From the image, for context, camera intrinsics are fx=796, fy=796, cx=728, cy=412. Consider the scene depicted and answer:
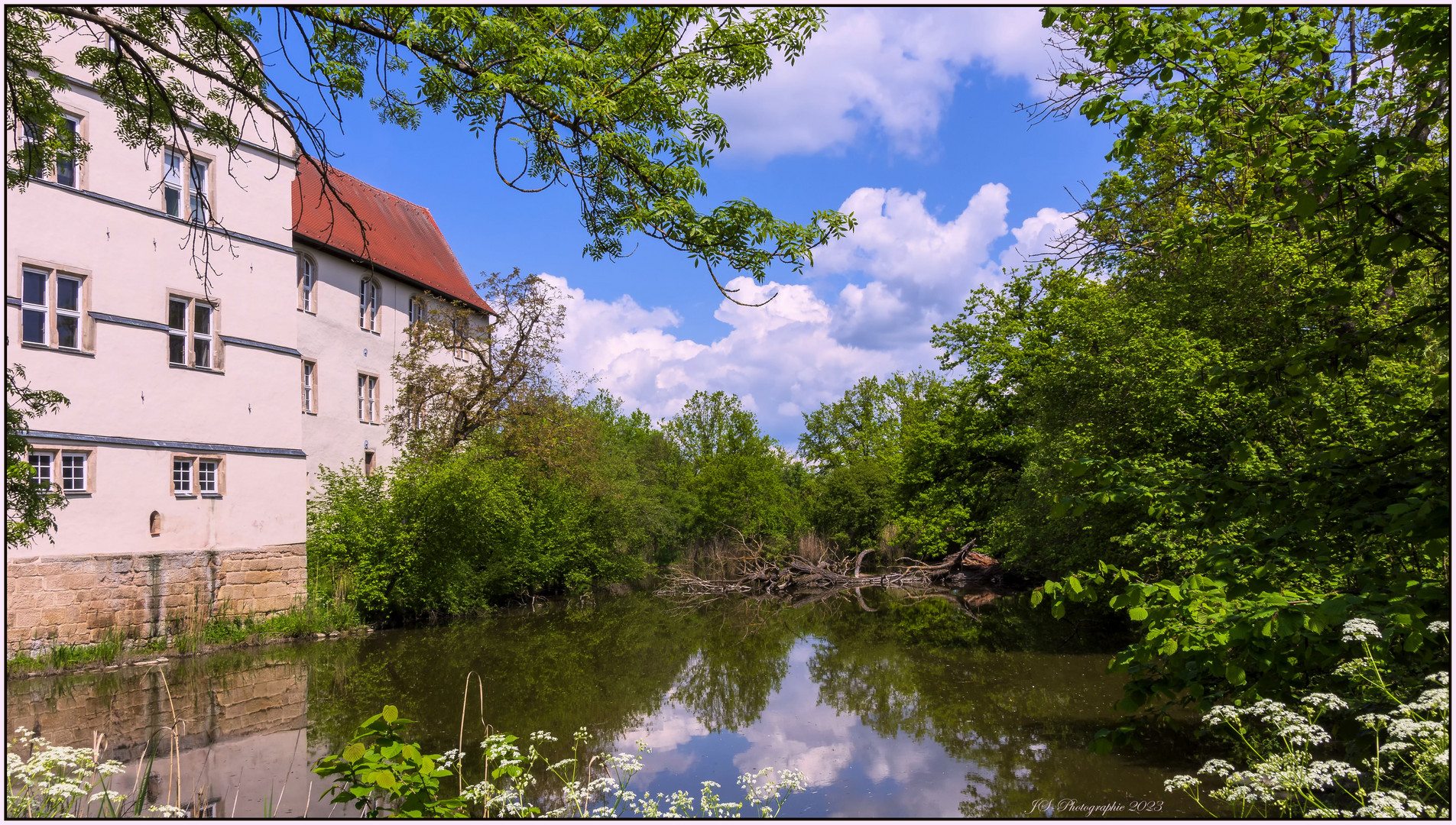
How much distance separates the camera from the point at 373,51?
199 inches

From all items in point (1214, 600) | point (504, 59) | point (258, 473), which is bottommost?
point (1214, 600)

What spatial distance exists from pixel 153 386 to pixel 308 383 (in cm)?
555

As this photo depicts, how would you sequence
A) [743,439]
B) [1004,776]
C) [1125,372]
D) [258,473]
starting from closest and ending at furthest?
[1004,776] < [1125,372] < [258,473] < [743,439]

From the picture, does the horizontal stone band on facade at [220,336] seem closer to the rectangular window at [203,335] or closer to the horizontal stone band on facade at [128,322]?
the horizontal stone band on facade at [128,322]

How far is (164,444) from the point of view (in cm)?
1404

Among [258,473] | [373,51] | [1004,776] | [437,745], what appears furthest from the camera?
[258,473]

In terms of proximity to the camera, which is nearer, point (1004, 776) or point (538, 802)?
point (538, 802)

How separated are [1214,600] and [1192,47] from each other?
2.61 metres

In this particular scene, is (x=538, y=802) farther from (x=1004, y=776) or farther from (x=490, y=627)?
(x=490, y=627)

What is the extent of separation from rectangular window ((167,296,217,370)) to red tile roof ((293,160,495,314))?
3.54m

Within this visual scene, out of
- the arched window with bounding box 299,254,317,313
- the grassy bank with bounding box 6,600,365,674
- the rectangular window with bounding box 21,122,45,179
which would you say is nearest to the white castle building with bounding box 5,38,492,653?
the grassy bank with bounding box 6,600,365,674

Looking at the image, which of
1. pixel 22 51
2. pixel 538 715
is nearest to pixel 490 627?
pixel 538 715

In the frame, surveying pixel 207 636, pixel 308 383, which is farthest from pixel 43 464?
pixel 308 383

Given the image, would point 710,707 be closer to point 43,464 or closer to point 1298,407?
point 1298,407
